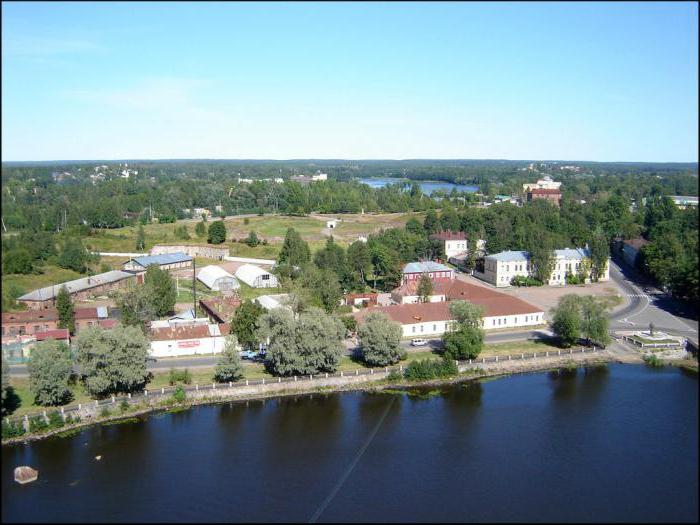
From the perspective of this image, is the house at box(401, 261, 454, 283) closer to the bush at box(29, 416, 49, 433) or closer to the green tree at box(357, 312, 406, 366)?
the green tree at box(357, 312, 406, 366)

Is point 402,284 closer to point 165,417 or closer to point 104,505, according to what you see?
point 165,417

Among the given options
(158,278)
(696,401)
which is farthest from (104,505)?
(158,278)

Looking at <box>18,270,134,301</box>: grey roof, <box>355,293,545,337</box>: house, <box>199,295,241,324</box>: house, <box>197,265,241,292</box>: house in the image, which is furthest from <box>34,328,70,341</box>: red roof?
<box>355,293,545,337</box>: house

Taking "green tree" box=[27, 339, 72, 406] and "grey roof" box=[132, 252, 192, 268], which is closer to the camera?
"green tree" box=[27, 339, 72, 406]

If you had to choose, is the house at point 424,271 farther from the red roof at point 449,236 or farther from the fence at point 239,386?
the fence at point 239,386

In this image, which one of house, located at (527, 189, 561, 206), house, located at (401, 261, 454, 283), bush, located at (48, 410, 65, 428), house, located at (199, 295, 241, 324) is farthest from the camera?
house, located at (527, 189, 561, 206)

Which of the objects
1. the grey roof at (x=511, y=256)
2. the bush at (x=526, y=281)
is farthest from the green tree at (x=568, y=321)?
the grey roof at (x=511, y=256)

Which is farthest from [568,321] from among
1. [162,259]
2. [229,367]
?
[162,259]

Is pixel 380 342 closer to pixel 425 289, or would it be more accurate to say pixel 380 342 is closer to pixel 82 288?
pixel 425 289
